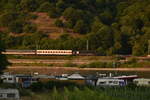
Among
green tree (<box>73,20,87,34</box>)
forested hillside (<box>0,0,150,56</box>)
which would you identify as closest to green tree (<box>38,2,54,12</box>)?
forested hillside (<box>0,0,150,56</box>)

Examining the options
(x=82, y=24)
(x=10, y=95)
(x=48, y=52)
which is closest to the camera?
(x=10, y=95)

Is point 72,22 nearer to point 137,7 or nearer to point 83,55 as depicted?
point 137,7

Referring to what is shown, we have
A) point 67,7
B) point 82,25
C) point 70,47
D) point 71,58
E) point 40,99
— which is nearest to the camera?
point 40,99

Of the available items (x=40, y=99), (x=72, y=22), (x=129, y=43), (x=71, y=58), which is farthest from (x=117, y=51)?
(x=40, y=99)

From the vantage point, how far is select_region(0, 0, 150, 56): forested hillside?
10306 centimetres

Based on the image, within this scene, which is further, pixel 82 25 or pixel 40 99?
pixel 82 25

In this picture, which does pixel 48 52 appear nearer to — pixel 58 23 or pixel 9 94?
pixel 58 23

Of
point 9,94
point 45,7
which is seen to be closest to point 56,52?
point 45,7

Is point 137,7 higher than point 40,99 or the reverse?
higher

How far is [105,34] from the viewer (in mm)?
105562

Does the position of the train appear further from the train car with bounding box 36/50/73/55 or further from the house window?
the house window

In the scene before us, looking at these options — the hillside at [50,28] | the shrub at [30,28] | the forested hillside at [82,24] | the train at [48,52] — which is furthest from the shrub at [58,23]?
the train at [48,52]

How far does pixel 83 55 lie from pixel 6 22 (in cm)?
3369

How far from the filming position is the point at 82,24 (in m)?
116
